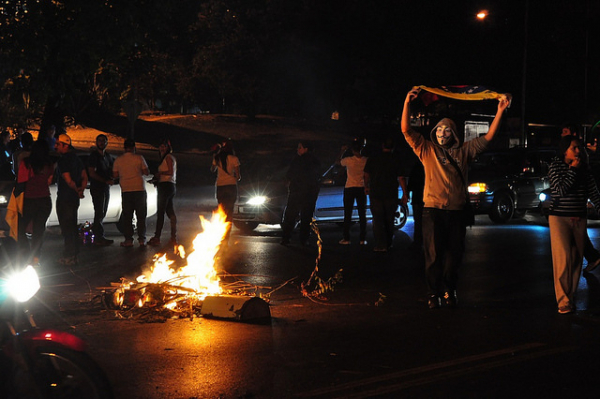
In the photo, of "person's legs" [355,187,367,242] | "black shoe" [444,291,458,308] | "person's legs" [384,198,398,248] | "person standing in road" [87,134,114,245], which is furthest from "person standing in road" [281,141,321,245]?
"black shoe" [444,291,458,308]

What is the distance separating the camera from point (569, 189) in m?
8.59

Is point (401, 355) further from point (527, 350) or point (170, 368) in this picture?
point (170, 368)

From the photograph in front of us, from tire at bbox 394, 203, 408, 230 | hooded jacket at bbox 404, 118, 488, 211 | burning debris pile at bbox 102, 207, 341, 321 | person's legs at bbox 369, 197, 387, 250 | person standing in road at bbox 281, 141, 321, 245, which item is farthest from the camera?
tire at bbox 394, 203, 408, 230

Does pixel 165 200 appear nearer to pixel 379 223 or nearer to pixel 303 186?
pixel 303 186

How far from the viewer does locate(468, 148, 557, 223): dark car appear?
1898cm

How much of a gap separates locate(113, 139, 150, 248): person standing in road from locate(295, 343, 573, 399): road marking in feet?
27.3

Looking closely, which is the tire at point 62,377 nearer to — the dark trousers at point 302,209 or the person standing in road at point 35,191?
the person standing in road at point 35,191

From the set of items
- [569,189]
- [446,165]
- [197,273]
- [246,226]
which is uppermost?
[446,165]

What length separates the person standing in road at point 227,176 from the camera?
13961 mm

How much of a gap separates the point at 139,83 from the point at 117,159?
139 ft

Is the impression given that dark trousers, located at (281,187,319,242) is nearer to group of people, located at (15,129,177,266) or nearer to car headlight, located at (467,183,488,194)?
group of people, located at (15,129,177,266)

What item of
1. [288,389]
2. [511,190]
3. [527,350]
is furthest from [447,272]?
[511,190]

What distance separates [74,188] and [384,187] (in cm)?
479

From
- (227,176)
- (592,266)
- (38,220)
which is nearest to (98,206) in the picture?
(227,176)
